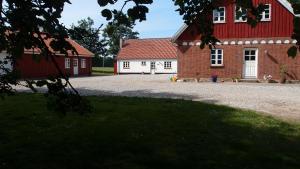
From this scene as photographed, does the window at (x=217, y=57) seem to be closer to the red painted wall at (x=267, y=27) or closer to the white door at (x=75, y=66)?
the red painted wall at (x=267, y=27)

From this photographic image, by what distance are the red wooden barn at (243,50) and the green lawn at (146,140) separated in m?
17.0

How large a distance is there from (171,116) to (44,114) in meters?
3.26

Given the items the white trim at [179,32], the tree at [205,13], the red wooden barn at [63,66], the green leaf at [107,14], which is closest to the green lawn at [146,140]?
the green leaf at [107,14]

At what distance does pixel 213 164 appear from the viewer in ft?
19.7

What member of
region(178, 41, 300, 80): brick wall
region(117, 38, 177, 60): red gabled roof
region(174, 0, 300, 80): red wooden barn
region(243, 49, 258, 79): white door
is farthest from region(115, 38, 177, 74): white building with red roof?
region(243, 49, 258, 79): white door

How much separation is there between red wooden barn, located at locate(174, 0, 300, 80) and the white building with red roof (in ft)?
83.4

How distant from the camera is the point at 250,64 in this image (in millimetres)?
28016

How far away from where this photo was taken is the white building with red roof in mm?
54750

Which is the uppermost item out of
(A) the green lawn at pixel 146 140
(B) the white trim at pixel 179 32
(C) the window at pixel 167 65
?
A: (B) the white trim at pixel 179 32

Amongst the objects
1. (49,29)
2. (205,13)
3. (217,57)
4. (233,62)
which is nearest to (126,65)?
(217,57)

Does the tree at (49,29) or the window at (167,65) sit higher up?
the window at (167,65)

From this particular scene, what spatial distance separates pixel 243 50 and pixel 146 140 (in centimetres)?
2175

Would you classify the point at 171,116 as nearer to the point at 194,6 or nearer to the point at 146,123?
the point at 146,123

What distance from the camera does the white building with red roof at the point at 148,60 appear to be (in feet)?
180
